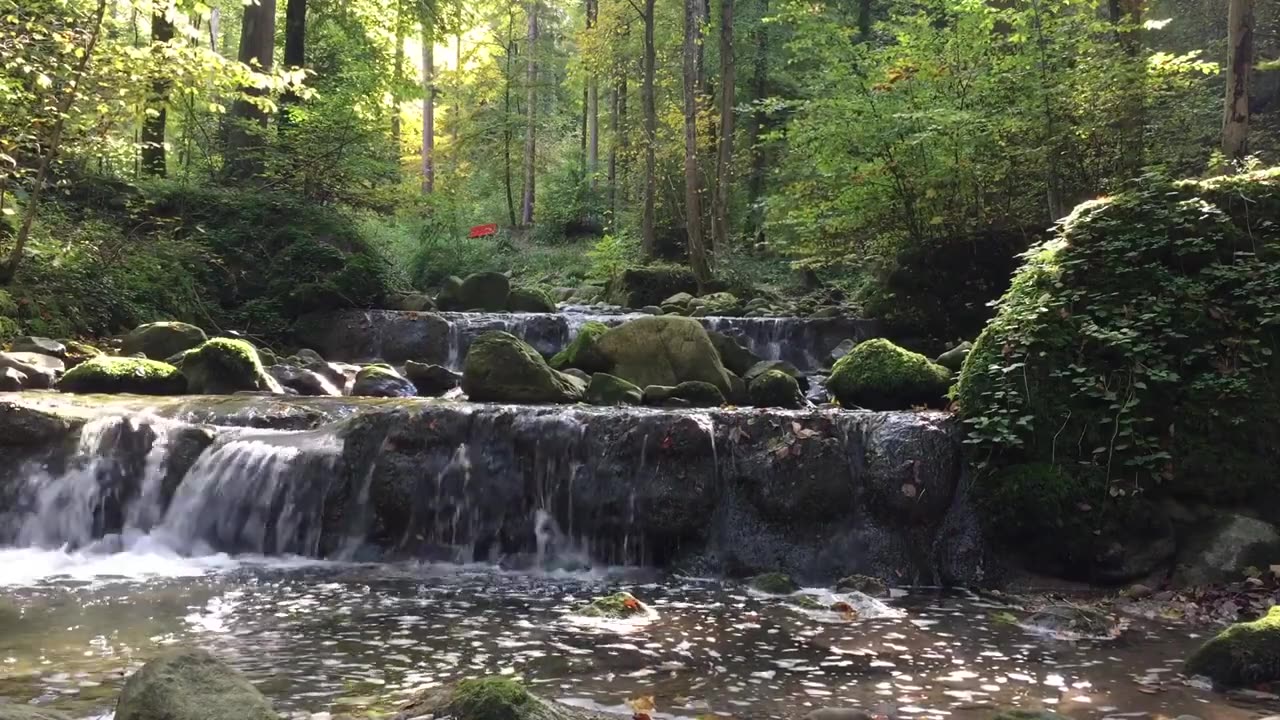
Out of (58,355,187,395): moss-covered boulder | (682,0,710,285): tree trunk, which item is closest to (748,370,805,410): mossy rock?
(58,355,187,395): moss-covered boulder

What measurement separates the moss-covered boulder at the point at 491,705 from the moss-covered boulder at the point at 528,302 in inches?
559

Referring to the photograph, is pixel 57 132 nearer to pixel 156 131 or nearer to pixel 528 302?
pixel 156 131

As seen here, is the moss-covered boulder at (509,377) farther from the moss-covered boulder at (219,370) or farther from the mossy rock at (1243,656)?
the mossy rock at (1243,656)

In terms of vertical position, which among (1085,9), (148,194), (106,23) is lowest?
(148,194)

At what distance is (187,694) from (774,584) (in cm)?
427

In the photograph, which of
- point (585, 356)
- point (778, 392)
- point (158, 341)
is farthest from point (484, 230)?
point (778, 392)

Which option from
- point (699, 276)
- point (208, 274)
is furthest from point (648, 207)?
point (208, 274)

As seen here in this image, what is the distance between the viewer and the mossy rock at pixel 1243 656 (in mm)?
4570

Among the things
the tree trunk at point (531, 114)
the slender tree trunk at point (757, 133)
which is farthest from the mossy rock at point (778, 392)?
the tree trunk at point (531, 114)

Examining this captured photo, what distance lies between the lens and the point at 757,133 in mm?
25922

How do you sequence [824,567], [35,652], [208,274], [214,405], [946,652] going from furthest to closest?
[208,274], [214,405], [824,567], [946,652], [35,652]

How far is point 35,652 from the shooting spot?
4.85m

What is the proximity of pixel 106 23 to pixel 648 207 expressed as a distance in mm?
13317

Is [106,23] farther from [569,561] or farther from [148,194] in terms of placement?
[569,561]
